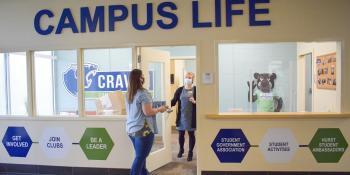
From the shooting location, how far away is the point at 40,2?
4297 millimetres

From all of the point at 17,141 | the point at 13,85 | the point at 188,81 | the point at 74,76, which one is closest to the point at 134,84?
the point at 74,76

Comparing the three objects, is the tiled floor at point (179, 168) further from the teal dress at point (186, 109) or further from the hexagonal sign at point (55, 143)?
the hexagonal sign at point (55, 143)

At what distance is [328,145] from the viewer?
387 cm

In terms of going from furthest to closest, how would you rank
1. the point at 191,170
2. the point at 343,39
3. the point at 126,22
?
the point at 191,170
the point at 126,22
the point at 343,39

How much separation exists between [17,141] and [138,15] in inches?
94.7

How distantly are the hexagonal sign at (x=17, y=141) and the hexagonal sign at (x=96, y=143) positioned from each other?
809 mm

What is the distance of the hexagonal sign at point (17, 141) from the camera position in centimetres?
443

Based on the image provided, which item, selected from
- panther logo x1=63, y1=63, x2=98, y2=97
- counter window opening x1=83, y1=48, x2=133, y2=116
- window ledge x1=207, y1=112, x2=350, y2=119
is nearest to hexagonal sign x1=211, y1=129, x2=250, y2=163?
window ledge x1=207, y1=112, x2=350, y2=119

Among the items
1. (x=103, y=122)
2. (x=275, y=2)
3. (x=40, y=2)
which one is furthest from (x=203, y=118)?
(x=40, y=2)

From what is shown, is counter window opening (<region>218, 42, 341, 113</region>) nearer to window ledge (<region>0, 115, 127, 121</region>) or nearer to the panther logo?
window ledge (<region>0, 115, 127, 121</region>)

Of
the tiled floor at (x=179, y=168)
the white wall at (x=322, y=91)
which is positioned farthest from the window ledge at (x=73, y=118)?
the white wall at (x=322, y=91)

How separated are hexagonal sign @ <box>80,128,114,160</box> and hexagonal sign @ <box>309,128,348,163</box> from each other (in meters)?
2.53

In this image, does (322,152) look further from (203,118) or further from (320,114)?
(203,118)

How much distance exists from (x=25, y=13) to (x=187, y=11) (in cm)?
219
